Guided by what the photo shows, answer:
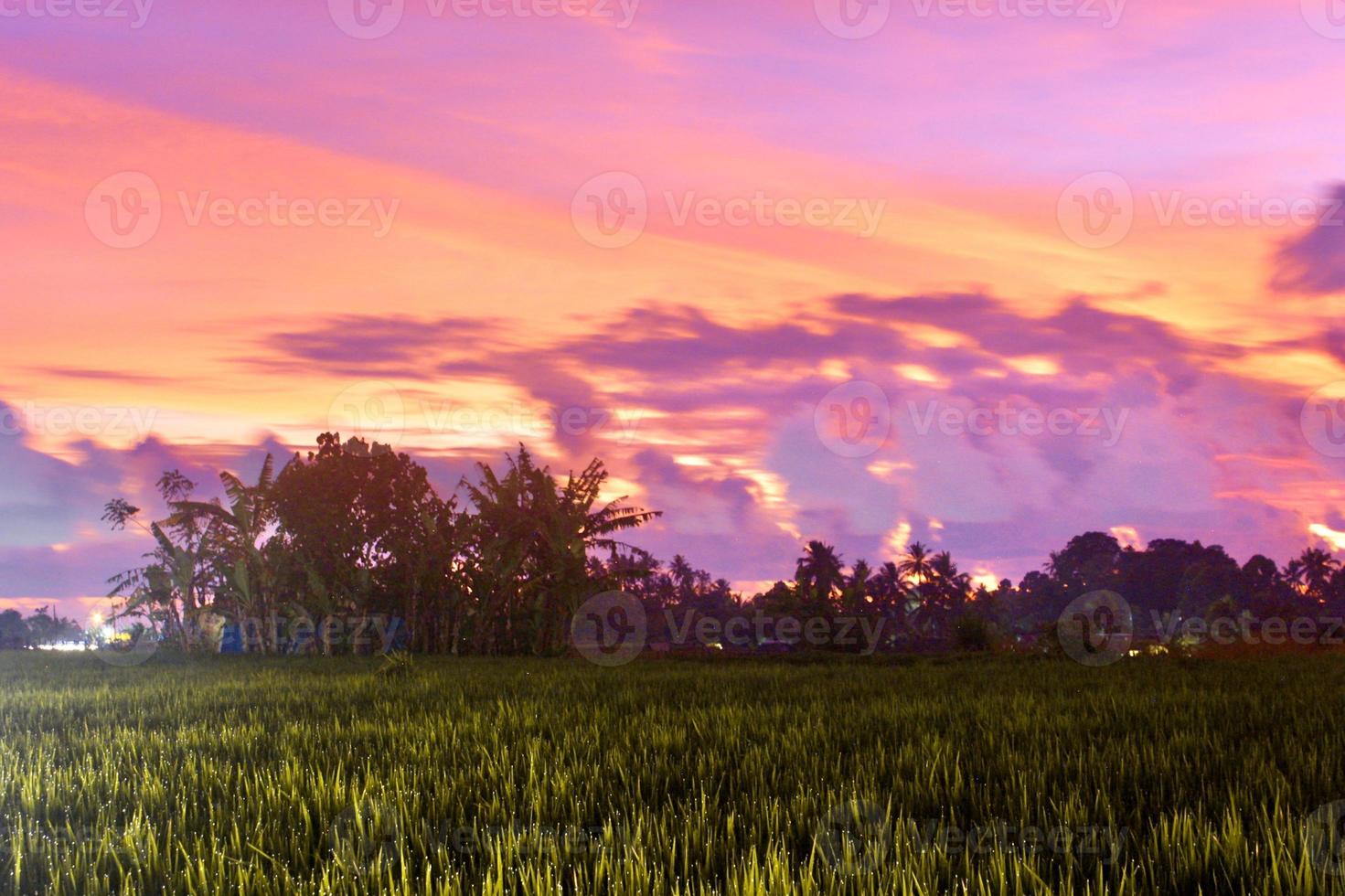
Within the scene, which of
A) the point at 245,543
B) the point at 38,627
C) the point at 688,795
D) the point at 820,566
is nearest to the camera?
the point at 688,795

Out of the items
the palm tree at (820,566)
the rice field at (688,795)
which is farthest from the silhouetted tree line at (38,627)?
the rice field at (688,795)

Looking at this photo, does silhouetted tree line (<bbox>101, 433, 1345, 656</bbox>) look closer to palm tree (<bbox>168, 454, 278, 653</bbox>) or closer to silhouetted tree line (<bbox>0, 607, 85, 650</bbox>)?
palm tree (<bbox>168, 454, 278, 653</bbox>)

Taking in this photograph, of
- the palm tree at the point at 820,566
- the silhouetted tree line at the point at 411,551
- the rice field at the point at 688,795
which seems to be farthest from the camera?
the palm tree at the point at 820,566

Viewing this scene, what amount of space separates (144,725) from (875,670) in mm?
11866

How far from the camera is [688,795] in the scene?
18.1 ft

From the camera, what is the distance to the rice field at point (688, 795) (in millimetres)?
3902

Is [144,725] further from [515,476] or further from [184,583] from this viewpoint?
[184,583]

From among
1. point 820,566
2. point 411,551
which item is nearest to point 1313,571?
point 820,566

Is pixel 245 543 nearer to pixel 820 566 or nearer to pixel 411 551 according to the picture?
pixel 411 551

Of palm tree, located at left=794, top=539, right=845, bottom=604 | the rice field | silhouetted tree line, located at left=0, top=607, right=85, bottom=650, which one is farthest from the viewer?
silhouetted tree line, located at left=0, top=607, right=85, bottom=650

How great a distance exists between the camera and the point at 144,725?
10047 millimetres

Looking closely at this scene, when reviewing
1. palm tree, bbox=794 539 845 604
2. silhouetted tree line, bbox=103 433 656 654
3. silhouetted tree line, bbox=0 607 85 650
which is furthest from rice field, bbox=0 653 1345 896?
silhouetted tree line, bbox=0 607 85 650

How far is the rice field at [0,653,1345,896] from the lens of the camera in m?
3.90

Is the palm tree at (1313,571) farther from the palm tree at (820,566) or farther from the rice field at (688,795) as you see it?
the rice field at (688,795)
